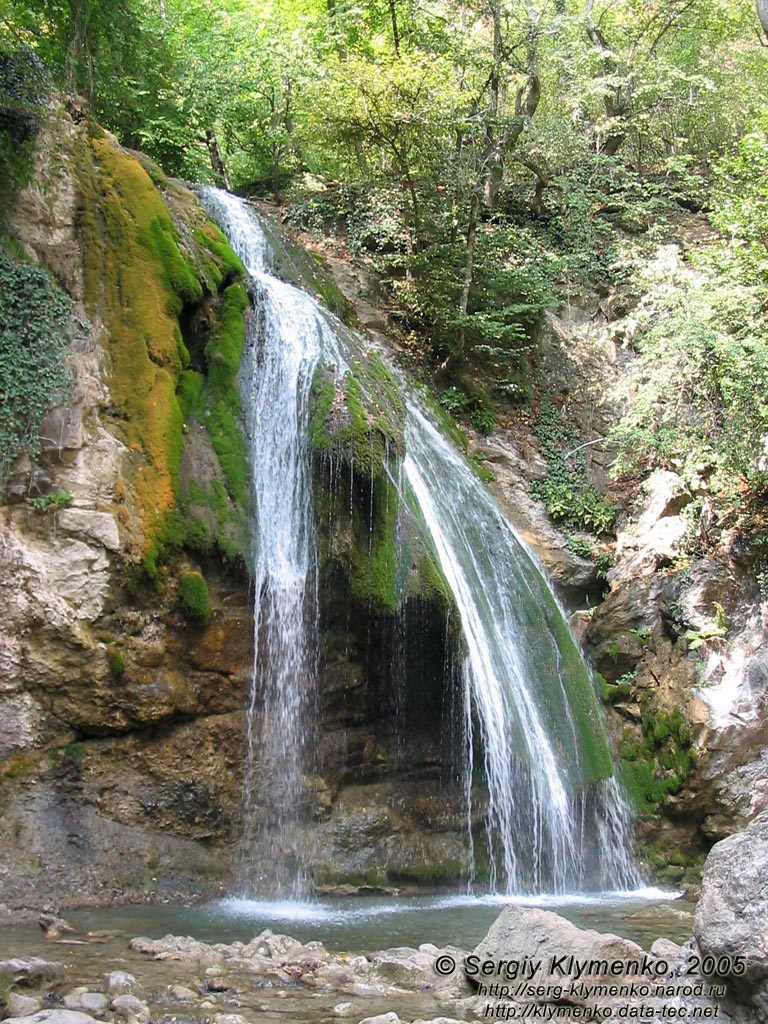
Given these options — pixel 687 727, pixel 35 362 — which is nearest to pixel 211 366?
pixel 35 362

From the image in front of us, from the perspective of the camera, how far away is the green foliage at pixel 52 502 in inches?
297

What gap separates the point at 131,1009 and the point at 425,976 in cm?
183

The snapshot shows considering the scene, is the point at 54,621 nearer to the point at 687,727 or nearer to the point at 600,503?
the point at 687,727

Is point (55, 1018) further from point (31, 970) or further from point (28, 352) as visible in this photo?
point (28, 352)

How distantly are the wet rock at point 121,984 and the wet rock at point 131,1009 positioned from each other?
0.54 ft

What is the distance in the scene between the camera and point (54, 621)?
287 inches

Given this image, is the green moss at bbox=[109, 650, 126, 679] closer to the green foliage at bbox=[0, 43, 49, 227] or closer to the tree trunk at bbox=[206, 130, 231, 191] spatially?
the green foliage at bbox=[0, 43, 49, 227]

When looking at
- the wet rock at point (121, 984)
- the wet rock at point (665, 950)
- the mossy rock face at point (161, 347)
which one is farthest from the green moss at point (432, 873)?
the wet rock at point (121, 984)

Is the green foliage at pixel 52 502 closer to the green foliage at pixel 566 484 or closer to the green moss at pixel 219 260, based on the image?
the green moss at pixel 219 260

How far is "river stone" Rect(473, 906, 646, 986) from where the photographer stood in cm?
456

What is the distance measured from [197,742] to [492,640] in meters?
3.75

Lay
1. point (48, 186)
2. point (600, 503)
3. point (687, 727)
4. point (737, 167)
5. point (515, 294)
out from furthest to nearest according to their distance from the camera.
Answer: point (515, 294), point (600, 503), point (737, 167), point (687, 727), point (48, 186)

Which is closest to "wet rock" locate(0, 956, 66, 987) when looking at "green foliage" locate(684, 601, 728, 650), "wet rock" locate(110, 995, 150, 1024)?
"wet rock" locate(110, 995, 150, 1024)

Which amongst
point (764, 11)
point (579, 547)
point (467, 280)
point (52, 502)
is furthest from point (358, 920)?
point (467, 280)
